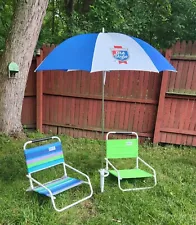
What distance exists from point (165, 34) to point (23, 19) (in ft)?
12.5

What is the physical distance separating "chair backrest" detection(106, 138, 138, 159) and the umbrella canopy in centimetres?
124

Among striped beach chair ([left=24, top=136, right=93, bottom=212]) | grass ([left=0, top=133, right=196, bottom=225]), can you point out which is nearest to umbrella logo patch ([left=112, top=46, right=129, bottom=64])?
striped beach chair ([left=24, top=136, right=93, bottom=212])

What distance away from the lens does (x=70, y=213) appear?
284cm

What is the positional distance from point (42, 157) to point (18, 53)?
2244mm

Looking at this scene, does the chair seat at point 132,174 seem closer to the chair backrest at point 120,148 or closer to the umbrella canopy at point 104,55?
the chair backrest at point 120,148

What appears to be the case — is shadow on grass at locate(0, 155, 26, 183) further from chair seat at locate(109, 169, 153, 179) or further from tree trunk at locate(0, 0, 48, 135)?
chair seat at locate(109, 169, 153, 179)

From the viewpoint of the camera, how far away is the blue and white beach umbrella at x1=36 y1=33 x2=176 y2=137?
2.65 m

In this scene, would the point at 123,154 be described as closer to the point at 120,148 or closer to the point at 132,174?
the point at 120,148

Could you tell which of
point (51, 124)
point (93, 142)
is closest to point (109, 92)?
point (93, 142)

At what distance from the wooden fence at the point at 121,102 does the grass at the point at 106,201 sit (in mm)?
974

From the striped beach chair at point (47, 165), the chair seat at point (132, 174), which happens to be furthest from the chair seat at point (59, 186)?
the chair seat at point (132, 174)

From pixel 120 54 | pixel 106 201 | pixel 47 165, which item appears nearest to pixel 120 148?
pixel 106 201

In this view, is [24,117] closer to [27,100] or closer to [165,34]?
[27,100]

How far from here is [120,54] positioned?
2762 millimetres
